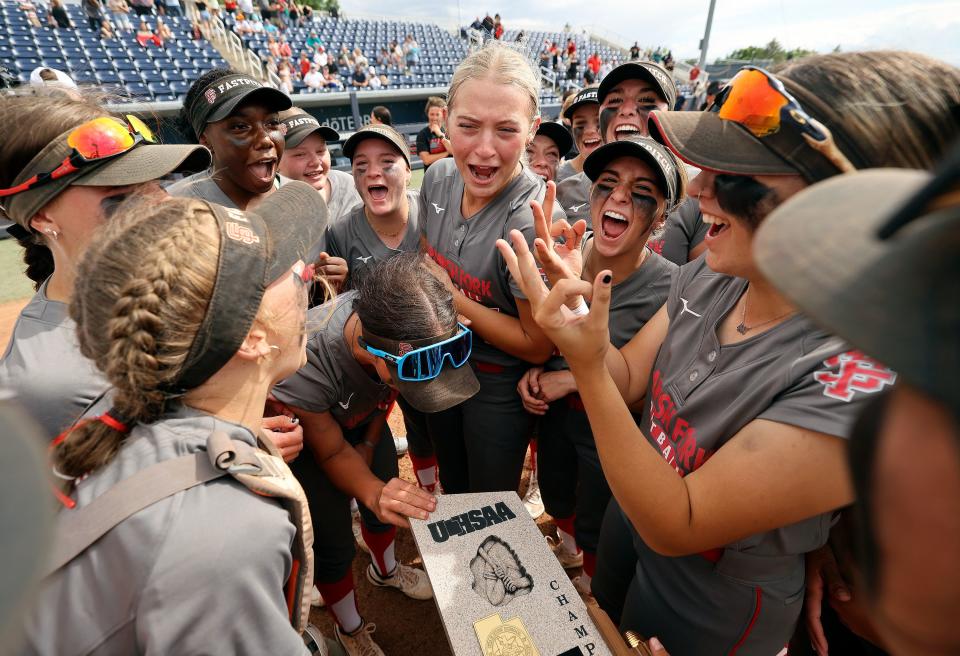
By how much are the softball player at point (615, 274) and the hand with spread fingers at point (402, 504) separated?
0.81 m

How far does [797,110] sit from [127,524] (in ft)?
A: 5.86

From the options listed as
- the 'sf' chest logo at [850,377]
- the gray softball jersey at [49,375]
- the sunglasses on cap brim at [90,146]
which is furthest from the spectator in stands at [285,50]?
the 'sf' chest logo at [850,377]

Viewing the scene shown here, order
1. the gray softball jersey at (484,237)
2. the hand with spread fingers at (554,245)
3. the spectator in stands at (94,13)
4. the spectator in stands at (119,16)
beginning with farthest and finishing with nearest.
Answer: the spectator in stands at (119,16) < the spectator in stands at (94,13) < the gray softball jersey at (484,237) < the hand with spread fingers at (554,245)

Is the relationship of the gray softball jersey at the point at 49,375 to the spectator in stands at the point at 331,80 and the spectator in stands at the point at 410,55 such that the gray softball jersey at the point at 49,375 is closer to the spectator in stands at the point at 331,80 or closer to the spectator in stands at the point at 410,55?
the spectator in stands at the point at 331,80

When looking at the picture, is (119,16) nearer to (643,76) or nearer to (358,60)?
(358,60)

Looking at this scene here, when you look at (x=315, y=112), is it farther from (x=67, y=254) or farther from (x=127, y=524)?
(x=127, y=524)

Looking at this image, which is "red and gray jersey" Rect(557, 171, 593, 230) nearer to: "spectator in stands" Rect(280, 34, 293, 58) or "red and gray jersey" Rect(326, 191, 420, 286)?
"red and gray jersey" Rect(326, 191, 420, 286)

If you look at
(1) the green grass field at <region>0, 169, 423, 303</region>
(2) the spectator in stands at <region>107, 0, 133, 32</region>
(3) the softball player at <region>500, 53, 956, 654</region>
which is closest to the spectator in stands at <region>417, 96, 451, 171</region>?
(1) the green grass field at <region>0, 169, 423, 303</region>

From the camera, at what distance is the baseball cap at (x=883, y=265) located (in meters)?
0.36

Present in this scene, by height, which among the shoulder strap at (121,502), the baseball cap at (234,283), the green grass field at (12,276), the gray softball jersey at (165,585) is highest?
the baseball cap at (234,283)

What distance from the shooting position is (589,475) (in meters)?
2.59

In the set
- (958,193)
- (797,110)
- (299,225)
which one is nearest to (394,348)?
(299,225)

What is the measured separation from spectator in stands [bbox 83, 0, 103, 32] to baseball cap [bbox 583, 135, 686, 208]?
20784 millimetres

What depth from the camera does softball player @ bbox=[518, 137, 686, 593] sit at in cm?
235
